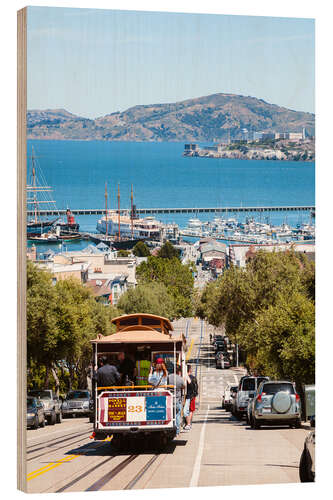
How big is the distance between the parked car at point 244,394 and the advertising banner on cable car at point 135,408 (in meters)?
8.77

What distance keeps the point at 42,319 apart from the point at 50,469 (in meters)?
11.2

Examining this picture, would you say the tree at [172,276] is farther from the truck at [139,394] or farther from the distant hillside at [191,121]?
the distant hillside at [191,121]

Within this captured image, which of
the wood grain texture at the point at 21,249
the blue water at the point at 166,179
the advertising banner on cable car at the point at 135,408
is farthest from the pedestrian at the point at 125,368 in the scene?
the wood grain texture at the point at 21,249

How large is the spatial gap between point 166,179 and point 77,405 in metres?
16.2

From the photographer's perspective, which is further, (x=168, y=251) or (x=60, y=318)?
(x=60, y=318)

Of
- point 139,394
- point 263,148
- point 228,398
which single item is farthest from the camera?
point 228,398

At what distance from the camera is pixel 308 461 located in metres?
12.3

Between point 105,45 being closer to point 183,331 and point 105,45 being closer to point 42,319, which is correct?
point 183,331

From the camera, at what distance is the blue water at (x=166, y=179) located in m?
14.0

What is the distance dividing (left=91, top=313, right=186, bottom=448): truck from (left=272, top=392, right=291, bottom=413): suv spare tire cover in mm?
4218

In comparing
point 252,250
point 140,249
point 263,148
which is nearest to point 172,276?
point 140,249

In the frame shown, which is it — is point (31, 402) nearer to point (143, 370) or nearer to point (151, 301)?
point (151, 301)

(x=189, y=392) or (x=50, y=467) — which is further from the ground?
(x=189, y=392)

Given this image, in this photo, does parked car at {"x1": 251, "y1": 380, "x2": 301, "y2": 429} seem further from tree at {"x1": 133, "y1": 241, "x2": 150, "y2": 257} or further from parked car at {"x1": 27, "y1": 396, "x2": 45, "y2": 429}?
parked car at {"x1": 27, "y1": 396, "x2": 45, "y2": 429}
